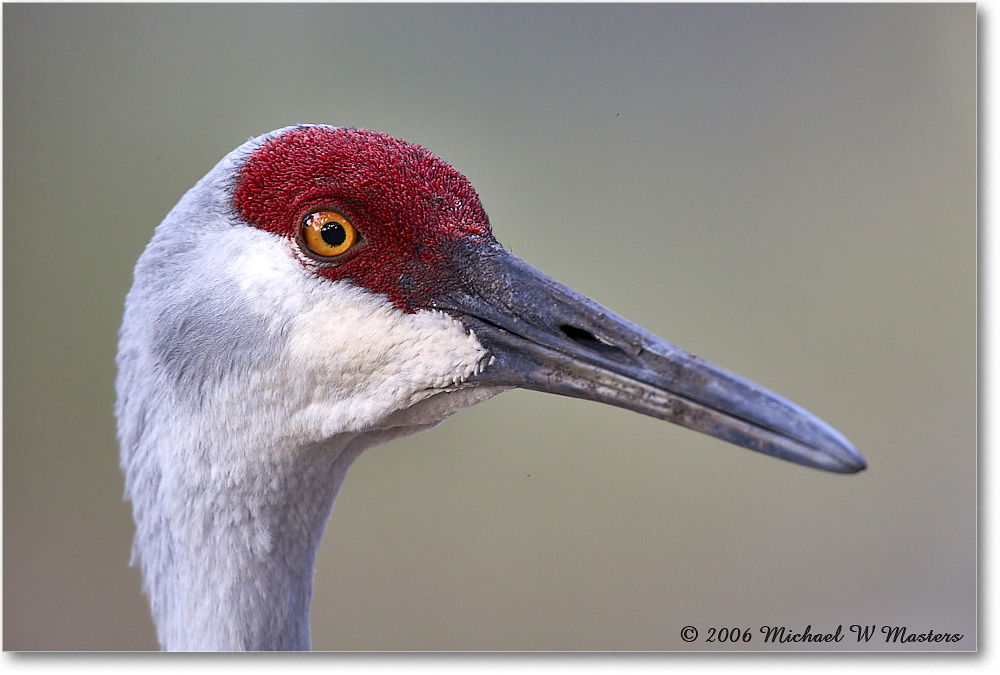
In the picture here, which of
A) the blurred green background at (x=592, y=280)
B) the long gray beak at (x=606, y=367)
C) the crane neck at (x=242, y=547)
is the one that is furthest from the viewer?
the blurred green background at (x=592, y=280)

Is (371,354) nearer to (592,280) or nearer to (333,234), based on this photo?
(333,234)

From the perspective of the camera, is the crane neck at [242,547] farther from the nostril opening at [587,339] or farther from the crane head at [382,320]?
the nostril opening at [587,339]

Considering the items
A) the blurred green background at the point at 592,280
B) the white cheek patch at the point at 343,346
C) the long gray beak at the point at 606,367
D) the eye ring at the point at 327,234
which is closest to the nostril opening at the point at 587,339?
the long gray beak at the point at 606,367

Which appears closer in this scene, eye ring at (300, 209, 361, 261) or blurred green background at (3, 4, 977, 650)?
eye ring at (300, 209, 361, 261)

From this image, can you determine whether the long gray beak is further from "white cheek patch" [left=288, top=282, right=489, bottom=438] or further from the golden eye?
the golden eye

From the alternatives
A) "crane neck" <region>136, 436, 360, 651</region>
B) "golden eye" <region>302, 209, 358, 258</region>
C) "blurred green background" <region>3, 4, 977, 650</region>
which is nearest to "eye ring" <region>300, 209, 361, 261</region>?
"golden eye" <region>302, 209, 358, 258</region>

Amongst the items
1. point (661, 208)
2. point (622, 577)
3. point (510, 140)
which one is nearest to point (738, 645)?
point (622, 577)

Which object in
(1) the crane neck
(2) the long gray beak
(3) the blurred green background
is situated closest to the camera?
(2) the long gray beak
